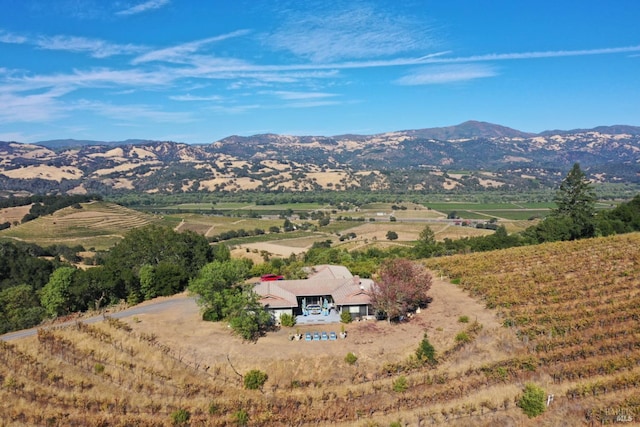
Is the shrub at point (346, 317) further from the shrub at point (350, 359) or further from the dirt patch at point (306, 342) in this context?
the shrub at point (350, 359)

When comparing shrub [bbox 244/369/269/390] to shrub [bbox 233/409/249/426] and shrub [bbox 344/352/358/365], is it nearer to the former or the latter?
shrub [bbox 233/409/249/426]

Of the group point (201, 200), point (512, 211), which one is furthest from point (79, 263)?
point (512, 211)

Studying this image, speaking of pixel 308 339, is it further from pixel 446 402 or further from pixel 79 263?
pixel 79 263

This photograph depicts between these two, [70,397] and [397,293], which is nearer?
[70,397]

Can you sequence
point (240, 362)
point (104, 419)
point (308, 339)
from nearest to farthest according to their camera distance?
1. point (104, 419)
2. point (240, 362)
3. point (308, 339)

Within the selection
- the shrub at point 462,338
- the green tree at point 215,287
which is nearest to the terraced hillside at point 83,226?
the green tree at point 215,287

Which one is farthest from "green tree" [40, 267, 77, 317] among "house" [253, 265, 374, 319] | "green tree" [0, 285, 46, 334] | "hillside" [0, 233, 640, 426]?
"house" [253, 265, 374, 319]
